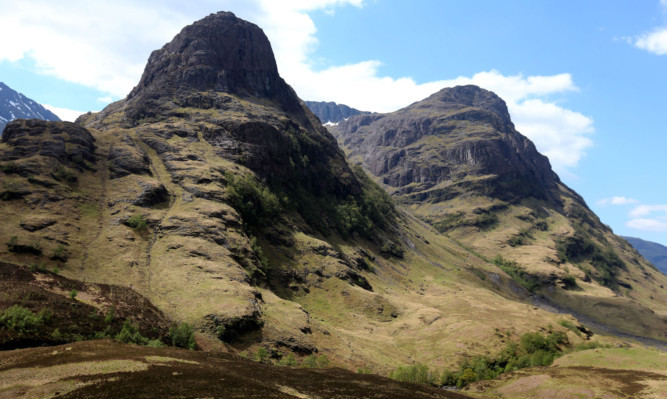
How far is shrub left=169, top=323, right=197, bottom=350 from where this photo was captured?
156 ft

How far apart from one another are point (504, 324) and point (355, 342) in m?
40.5

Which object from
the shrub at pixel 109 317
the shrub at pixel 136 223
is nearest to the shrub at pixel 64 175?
the shrub at pixel 136 223

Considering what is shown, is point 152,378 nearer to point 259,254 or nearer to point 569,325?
point 259,254

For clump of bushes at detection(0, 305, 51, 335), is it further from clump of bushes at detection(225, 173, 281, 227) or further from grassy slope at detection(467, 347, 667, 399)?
clump of bushes at detection(225, 173, 281, 227)

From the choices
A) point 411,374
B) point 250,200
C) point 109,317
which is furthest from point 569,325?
point 109,317

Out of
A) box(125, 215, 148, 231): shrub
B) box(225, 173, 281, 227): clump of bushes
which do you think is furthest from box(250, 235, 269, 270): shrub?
box(125, 215, 148, 231): shrub

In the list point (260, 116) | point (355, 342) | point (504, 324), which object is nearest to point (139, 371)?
point (355, 342)

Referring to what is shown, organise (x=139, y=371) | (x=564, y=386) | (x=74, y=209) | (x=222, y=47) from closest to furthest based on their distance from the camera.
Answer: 1. (x=139, y=371)
2. (x=564, y=386)
3. (x=74, y=209)
4. (x=222, y=47)

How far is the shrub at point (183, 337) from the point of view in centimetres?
4741

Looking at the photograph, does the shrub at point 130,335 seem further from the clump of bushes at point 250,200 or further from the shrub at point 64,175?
the shrub at point 64,175

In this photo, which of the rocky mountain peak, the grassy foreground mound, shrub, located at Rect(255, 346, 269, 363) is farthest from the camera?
the rocky mountain peak

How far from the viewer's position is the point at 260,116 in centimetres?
16225

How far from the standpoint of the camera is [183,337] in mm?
48219

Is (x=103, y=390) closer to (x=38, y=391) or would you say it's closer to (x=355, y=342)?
(x=38, y=391)
